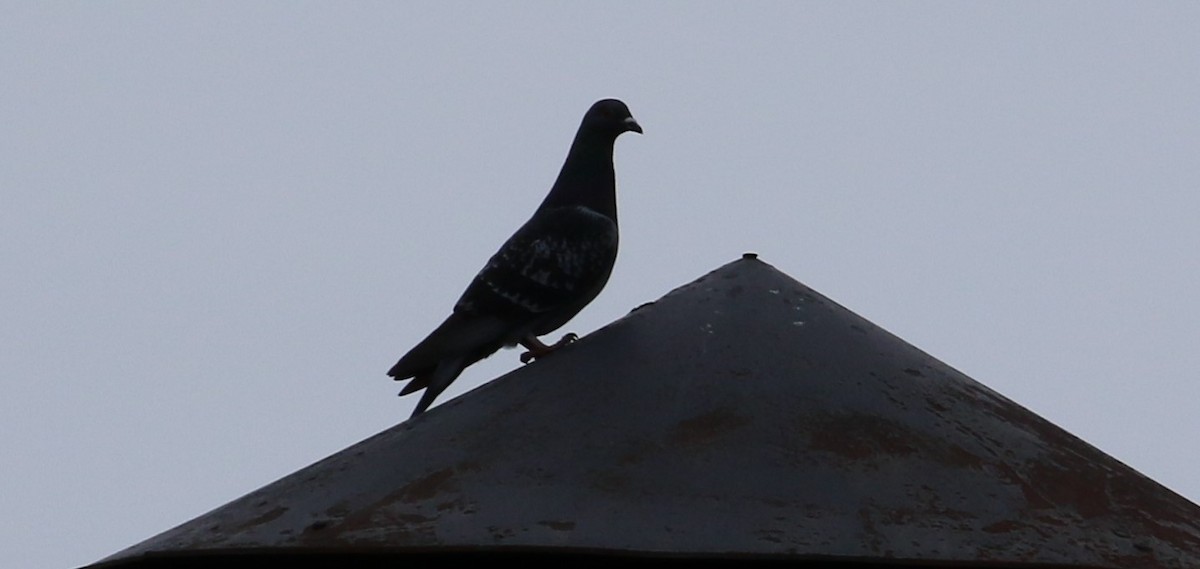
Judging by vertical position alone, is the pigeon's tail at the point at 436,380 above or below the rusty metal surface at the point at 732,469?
above

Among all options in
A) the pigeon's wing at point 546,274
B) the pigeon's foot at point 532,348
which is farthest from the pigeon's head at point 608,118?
the pigeon's foot at point 532,348

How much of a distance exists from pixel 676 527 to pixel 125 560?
1.49 metres

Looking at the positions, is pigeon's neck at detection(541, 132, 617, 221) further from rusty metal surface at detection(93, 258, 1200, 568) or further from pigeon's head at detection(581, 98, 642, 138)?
rusty metal surface at detection(93, 258, 1200, 568)

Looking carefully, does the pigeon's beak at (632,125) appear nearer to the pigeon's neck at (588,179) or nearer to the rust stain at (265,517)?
the pigeon's neck at (588,179)

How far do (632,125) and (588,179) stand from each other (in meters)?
0.39

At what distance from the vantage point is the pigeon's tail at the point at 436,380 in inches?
239

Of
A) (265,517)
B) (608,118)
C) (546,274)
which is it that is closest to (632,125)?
(608,118)

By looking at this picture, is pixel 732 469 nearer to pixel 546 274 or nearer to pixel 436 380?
pixel 436 380

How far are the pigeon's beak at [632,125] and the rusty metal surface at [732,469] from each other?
1.91 meters

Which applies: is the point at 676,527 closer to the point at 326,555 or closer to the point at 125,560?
the point at 326,555

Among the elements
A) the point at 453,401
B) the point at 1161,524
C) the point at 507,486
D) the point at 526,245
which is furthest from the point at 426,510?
the point at 526,245

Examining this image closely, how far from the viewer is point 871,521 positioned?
4.28 meters

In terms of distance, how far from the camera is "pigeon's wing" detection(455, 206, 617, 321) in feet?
21.5

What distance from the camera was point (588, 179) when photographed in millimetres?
7129
